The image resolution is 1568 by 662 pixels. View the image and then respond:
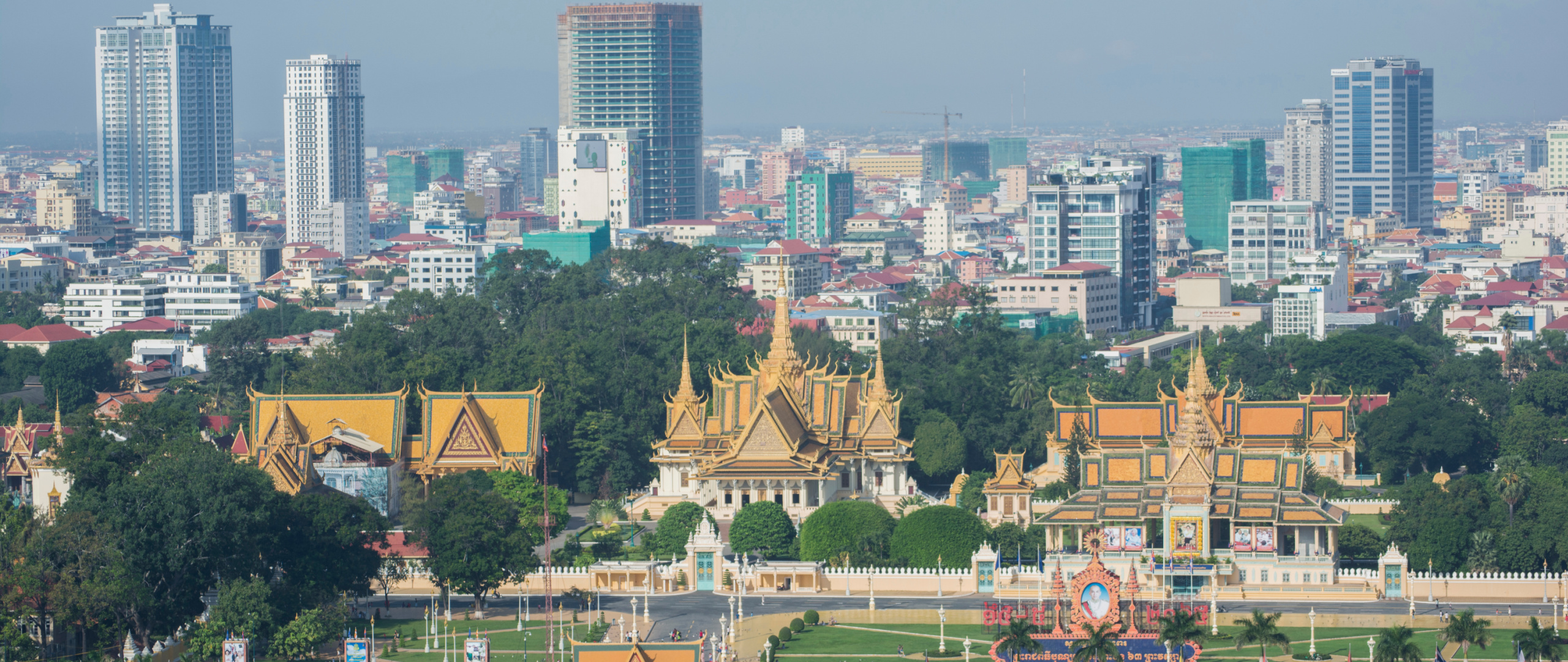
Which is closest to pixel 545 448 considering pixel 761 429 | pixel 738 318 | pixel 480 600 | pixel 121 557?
pixel 761 429

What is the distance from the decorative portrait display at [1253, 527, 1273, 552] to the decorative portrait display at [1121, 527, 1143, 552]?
3695mm

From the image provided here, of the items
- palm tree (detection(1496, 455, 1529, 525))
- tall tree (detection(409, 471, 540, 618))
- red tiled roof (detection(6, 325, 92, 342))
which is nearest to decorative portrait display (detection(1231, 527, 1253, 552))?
palm tree (detection(1496, 455, 1529, 525))

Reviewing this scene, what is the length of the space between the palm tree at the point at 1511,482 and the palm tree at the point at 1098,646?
74.2ft

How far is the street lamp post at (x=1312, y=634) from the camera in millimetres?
70412

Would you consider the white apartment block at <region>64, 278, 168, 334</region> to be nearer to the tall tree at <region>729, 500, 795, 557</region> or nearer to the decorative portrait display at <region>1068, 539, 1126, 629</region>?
the tall tree at <region>729, 500, 795, 557</region>

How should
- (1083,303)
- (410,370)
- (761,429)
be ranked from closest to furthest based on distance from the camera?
(761,429), (410,370), (1083,303)

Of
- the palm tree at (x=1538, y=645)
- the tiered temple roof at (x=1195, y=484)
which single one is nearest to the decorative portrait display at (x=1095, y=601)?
the palm tree at (x=1538, y=645)

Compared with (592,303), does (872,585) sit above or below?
below

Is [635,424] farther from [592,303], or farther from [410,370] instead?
[592,303]

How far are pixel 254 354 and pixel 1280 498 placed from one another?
61007 mm

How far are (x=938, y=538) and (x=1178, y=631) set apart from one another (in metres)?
17.4

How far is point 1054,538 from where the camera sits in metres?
84.6

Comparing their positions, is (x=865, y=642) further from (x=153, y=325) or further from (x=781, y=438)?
(x=153, y=325)

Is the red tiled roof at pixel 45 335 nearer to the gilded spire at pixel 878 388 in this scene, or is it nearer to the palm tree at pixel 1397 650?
the gilded spire at pixel 878 388
